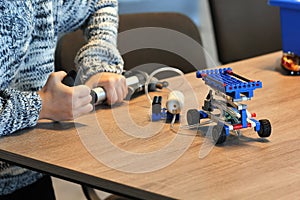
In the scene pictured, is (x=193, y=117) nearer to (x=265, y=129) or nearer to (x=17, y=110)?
(x=265, y=129)

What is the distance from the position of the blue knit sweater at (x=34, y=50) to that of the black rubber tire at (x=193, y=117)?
0.28 meters

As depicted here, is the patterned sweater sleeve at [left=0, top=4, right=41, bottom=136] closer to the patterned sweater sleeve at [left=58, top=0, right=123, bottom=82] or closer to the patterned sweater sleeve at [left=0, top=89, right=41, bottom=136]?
the patterned sweater sleeve at [left=0, top=89, right=41, bottom=136]

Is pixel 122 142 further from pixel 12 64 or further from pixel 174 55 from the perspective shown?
pixel 174 55

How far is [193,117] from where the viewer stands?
3.87ft

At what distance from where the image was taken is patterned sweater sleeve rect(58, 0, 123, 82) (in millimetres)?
1431

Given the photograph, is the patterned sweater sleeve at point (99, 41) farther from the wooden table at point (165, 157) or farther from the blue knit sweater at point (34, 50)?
the wooden table at point (165, 157)

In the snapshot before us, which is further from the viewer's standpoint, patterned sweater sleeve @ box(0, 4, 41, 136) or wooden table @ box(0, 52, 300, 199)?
patterned sweater sleeve @ box(0, 4, 41, 136)

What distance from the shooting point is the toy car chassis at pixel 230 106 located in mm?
1088

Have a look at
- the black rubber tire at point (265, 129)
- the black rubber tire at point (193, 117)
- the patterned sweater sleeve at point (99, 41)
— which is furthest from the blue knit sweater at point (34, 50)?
the black rubber tire at point (265, 129)

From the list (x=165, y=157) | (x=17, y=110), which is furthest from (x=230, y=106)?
(x=17, y=110)

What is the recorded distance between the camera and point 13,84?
1353 millimetres

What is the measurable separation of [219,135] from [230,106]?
0.21ft

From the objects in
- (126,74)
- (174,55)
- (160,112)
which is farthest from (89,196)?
(174,55)

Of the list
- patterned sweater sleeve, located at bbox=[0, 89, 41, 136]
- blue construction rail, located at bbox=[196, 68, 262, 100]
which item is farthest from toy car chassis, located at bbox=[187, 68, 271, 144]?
patterned sweater sleeve, located at bbox=[0, 89, 41, 136]
